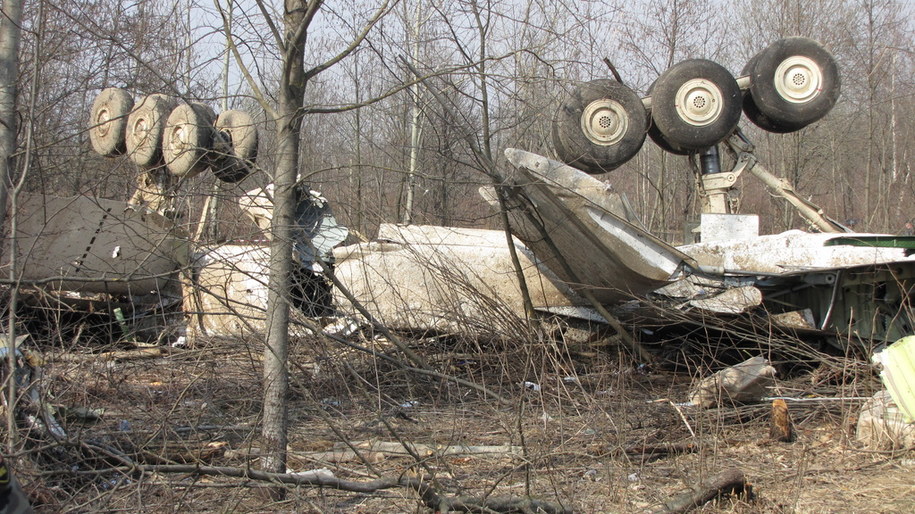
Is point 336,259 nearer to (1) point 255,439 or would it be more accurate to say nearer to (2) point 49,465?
(1) point 255,439

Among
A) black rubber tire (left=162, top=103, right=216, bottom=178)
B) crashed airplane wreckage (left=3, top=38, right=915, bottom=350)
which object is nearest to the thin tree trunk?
black rubber tire (left=162, top=103, right=216, bottom=178)

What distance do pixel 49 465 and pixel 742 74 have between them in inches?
289

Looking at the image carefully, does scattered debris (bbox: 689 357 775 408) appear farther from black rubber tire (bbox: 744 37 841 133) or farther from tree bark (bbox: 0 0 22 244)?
tree bark (bbox: 0 0 22 244)

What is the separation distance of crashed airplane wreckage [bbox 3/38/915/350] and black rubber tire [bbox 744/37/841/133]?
0.01 meters

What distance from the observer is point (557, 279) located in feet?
23.0

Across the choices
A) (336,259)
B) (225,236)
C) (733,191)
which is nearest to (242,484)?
(225,236)

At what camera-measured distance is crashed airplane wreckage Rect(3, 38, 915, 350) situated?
19.1ft

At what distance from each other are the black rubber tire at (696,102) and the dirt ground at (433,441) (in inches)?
105

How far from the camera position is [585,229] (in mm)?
5996

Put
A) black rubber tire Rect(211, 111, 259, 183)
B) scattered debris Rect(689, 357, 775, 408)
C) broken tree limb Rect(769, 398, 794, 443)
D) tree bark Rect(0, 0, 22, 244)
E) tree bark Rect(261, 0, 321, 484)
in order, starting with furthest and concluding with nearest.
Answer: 1. scattered debris Rect(689, 357, 775, 408)
2. broken tree limb Rect(769, 398, 794, 443)
3. tree bark Rect(0, 0, 22, 244)
4. black rubber tire Rect(211, 111, 259, 183)
5. tree bark Rect(261, 0, 321, 484)

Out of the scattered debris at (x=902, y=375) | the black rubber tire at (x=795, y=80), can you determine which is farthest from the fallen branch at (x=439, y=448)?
the black rubber tire at (x=795, y=80)

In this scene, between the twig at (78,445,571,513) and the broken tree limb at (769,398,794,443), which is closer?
the twig at (78,445,571,513)

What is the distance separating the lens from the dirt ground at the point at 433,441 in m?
3.63

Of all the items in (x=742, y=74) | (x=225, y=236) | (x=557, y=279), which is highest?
(x=742, y=74)
